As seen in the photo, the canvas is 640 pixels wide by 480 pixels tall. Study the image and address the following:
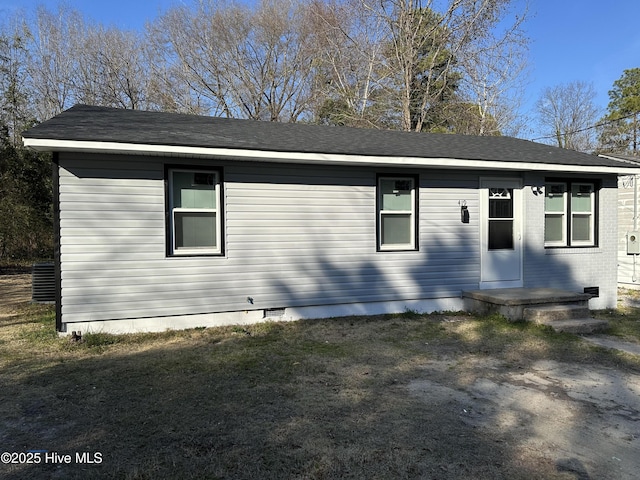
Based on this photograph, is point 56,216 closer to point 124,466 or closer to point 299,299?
point 299,299

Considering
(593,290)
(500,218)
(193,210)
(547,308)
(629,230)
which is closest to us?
(193,210)

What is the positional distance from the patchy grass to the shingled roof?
2520mm

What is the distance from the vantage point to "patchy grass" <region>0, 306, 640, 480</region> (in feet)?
9.05

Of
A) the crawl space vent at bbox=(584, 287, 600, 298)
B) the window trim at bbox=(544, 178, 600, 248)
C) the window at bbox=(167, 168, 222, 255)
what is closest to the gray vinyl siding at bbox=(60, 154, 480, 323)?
the window at bbox=(167, 168, 222, 255)

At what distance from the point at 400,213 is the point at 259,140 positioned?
8.63ft

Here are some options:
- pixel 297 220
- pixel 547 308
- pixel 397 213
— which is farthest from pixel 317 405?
pixel 547 308

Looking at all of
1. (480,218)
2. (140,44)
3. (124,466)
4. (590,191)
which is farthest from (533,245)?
(140,44)

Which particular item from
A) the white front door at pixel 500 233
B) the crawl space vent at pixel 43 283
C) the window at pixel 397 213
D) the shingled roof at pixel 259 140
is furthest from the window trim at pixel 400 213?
the crawl space vent at pixel 43 283

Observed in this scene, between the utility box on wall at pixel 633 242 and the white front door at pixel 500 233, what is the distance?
492 centimetres

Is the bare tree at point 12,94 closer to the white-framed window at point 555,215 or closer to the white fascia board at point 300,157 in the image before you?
the white fascia board at point 300,157

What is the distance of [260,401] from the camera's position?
3.80 meters

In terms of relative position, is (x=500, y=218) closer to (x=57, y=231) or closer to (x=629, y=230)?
(x=629, y=230)

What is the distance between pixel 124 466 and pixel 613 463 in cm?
300

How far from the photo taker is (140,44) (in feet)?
70.0
